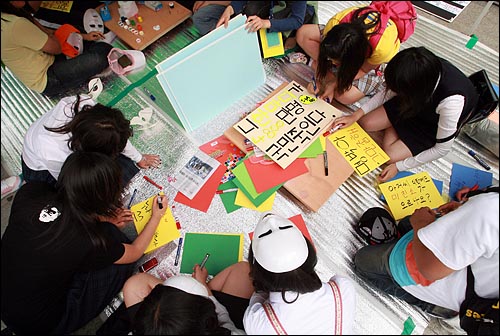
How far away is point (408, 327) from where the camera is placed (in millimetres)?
1289

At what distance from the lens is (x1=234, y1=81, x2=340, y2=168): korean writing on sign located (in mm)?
1491

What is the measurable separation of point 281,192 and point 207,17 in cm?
115

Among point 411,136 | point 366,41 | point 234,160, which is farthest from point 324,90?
point 234,160

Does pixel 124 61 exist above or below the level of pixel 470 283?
below

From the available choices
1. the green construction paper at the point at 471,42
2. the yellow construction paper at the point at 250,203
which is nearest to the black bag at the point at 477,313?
the yellow construction paper at the point at 250,203

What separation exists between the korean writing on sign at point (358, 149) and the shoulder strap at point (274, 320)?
84 centimetres

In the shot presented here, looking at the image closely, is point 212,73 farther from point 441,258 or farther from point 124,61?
point 441,258

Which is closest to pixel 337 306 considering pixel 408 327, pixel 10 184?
pixel 408 327

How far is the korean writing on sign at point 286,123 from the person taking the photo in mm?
1491

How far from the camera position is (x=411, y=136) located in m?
1.55

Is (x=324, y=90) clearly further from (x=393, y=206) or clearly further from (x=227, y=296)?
(x=227, y=296)

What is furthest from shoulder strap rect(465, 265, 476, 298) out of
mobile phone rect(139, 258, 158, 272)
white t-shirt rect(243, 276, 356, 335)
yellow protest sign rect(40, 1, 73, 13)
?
yellow protest sign rect(40, 1, 73, 13)

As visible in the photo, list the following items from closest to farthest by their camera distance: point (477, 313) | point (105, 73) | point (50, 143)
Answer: point (477, 313), point (50, 143), point (105, 73)

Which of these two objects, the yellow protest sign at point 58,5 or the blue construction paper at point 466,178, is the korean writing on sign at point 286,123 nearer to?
the blue construction paper at point 466,178
